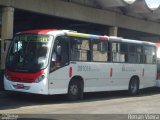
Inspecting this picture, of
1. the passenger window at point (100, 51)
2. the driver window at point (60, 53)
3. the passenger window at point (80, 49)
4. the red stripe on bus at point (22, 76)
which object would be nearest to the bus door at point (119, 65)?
the passenger window at point (100, 51)

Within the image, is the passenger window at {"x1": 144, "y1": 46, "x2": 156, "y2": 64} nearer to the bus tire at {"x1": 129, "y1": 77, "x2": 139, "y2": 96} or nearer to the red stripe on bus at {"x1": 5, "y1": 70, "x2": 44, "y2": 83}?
the bus tire at {"x1": 129, "y1": 77, "x2": 139, "y2": 96}

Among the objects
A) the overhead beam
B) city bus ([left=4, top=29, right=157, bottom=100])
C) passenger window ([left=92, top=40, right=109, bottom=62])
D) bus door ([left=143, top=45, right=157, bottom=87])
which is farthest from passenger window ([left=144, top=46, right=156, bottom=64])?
the overhead beam

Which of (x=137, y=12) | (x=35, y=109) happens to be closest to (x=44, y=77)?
(x=35, y=109)

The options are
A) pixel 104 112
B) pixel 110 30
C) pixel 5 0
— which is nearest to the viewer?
pixel 104 112

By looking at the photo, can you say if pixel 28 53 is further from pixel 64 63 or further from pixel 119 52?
pixel 119 52

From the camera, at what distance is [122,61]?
71.8 ft

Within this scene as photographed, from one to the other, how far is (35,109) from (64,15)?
1121cm

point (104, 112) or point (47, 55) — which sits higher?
point (47, 55)

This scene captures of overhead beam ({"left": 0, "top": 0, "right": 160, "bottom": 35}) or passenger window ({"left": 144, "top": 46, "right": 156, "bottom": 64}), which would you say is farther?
passenger window ({"left": 144, "top": 46, "right": 156, "bottom": 64})

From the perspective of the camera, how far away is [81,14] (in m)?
27.1

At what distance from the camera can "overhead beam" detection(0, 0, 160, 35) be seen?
2292 cm

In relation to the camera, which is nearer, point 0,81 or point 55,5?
point 0,81

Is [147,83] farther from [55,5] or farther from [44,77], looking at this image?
[44,77]

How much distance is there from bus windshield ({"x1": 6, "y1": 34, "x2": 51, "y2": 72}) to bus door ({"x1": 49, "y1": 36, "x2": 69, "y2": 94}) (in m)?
0.35
